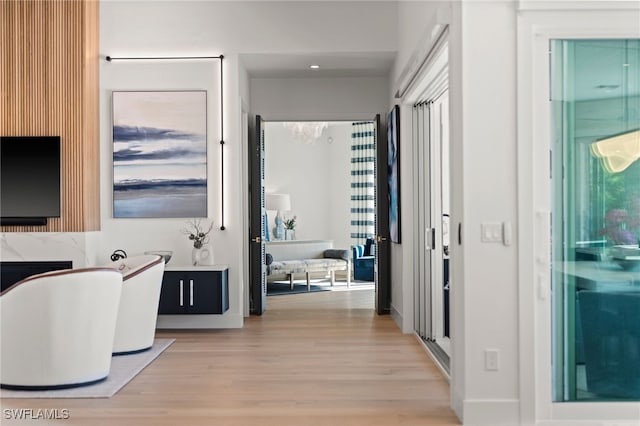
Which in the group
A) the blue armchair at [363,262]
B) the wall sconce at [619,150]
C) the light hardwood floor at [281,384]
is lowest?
the light hardwood floor at [281,384]

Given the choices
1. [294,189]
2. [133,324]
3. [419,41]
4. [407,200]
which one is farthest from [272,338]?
[294,189]

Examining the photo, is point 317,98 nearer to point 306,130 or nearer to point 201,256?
point 306,130

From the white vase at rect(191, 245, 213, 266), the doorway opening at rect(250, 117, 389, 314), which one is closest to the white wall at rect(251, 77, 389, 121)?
the white vase at rect(191, 245, 213, 266)

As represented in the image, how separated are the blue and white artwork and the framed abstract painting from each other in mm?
1963

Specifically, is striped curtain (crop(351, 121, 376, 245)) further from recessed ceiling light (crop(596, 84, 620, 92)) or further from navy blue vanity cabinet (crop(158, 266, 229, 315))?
recessed ceiling light (crop(596, 84, 620, 92))

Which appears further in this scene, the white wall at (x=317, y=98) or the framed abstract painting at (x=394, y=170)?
the white wall at (x=317, y=98)

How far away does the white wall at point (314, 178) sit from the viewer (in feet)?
37.9

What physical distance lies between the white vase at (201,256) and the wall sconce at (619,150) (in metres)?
3.99

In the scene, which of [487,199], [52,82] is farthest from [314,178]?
[487,199]

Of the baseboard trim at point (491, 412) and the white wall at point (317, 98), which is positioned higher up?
the white wall at point (317, 98)

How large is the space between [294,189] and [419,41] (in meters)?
7.06

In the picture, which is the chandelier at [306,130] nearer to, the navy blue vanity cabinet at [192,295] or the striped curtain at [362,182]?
the striped curtain at [362,182]

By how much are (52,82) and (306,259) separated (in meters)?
5.17

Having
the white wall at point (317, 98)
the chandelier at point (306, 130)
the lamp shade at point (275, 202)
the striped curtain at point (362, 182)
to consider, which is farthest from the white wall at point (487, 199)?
the lamp shade at point (275, 202)
